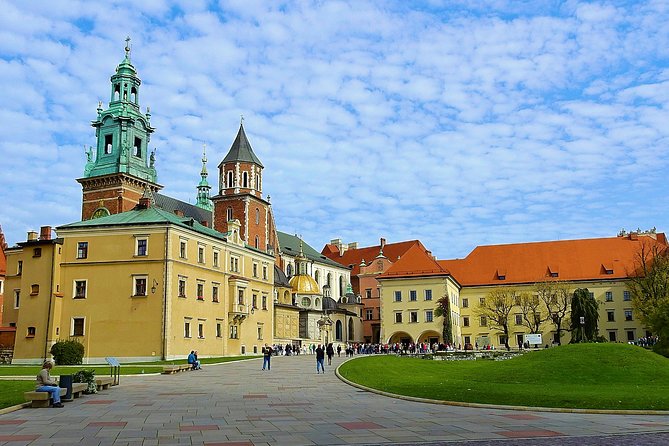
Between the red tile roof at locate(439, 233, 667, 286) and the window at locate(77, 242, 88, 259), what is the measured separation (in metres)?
57.7

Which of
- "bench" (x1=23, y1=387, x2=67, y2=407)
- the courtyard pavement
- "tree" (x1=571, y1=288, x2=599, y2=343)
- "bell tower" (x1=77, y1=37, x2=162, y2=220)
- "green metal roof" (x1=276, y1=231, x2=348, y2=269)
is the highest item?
"bell tower" (x1=77, y1=37, x2=162, y2=220)

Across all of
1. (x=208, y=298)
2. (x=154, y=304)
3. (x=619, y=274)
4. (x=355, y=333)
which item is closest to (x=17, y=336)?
(x=154, y=304)

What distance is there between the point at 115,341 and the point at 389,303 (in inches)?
1650

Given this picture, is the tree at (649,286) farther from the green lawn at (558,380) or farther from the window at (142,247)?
the window at (142,247)

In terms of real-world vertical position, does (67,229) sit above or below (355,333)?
above

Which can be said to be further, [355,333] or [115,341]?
[355,333]

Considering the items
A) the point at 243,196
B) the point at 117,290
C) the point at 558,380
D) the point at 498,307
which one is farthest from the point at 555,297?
the point at 558,380

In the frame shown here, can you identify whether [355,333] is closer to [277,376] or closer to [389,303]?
[389,303]

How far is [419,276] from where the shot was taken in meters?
88.9

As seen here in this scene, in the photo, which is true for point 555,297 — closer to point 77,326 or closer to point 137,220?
point 137,220

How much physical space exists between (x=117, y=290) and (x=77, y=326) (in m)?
4.53

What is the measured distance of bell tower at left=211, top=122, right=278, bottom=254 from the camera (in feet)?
300

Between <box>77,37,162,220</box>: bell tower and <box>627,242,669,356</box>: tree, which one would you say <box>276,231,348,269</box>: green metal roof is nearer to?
<box>77,37,162,220</box>: bell tower

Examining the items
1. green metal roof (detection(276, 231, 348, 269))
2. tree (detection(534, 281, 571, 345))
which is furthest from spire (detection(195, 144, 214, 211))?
tree (detection(534, 281, 571, 345))
